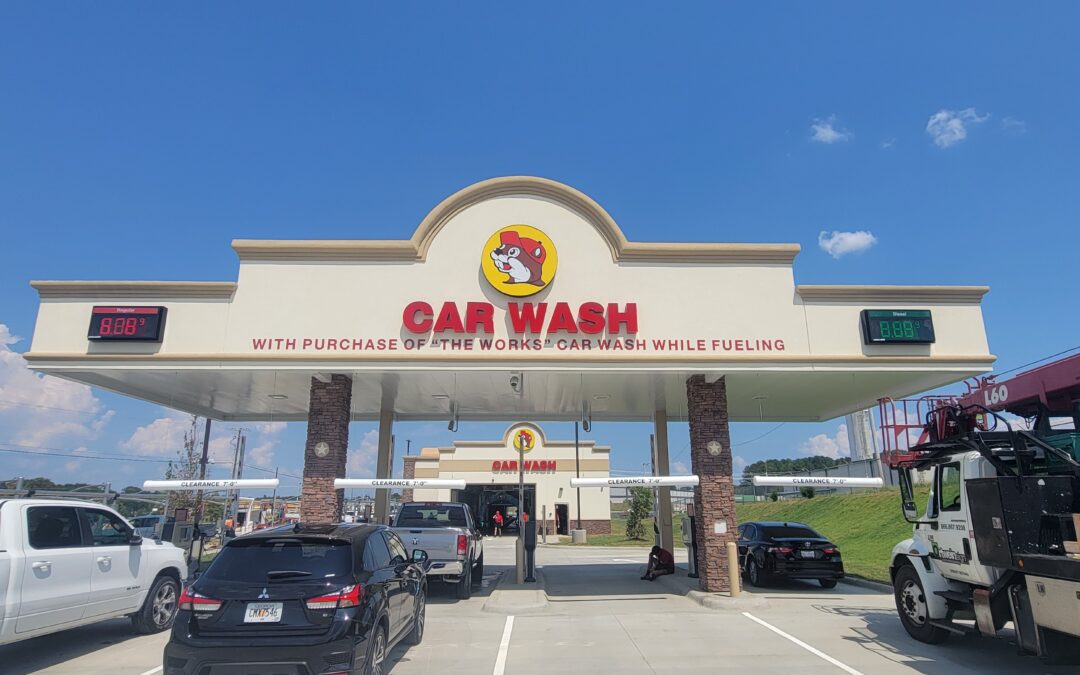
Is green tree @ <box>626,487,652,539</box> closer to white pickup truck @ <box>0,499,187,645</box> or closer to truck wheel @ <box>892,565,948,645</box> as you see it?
truck wheel @ <box>892,565,948,645</box>

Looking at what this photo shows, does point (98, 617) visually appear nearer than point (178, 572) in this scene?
Yes

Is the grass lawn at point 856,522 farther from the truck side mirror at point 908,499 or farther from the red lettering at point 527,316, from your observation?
the red lettering at point 527,316

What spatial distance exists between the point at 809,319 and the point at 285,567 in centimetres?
1163

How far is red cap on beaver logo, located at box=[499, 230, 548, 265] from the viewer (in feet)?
45.5

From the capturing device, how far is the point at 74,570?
7.79m

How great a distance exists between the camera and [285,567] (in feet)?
19.9

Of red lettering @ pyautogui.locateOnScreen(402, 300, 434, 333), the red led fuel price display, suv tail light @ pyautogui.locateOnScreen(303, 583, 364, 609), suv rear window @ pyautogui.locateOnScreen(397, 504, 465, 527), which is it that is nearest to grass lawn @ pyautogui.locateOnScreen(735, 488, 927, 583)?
suv rear window @ pyautogui.locateOnScreen(397, 504, 465, 527)

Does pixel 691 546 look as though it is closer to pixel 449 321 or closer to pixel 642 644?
pixel 642 644

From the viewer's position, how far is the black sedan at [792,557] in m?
14.2

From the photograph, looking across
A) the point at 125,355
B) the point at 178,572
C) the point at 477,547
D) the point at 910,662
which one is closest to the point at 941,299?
the point at 910,662

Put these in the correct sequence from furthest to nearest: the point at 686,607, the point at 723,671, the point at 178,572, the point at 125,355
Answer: the point at 125,355
the point at 686,607
the point at 178,572
the point at 723,671

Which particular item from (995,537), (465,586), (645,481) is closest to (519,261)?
(645,481)

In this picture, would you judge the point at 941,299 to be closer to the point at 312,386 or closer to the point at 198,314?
the point at 312,386

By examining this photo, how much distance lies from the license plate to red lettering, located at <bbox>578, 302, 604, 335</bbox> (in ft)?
29.1
